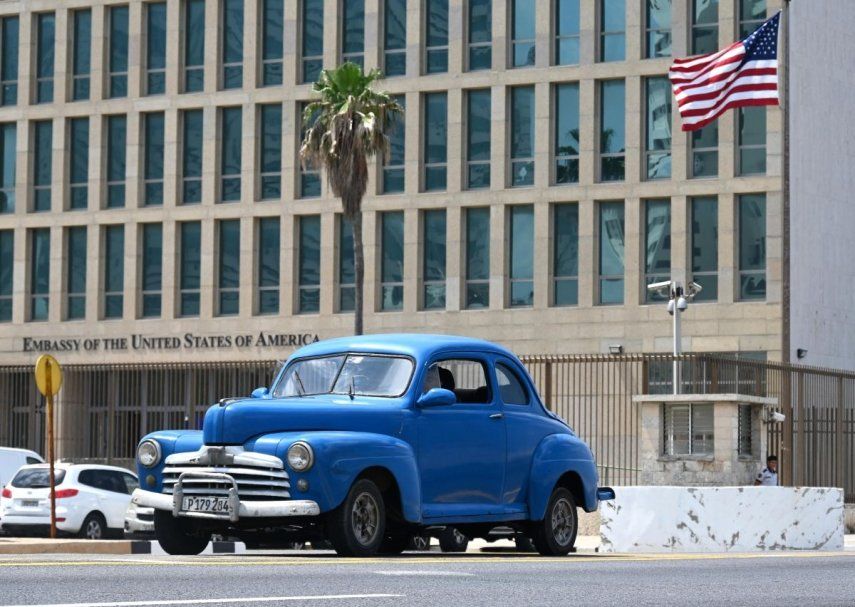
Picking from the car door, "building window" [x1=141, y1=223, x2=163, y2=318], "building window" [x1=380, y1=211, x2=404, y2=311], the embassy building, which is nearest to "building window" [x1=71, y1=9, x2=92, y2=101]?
the embassy building

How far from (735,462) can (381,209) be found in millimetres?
21179

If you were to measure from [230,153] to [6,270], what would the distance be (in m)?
7.80

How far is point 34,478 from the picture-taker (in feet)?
97.1

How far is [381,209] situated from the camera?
49688 millimetres

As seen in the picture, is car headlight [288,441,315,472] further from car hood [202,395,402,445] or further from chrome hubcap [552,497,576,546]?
chrome hubcap [552,497,576,546]

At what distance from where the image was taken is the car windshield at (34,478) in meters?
29.4

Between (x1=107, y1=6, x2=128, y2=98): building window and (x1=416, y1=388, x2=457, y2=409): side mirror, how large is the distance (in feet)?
128

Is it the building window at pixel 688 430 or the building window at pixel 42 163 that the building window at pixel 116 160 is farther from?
the building window at pixel 688 430

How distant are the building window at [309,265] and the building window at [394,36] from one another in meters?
4.46

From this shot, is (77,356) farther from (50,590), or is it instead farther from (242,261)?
(50,590)

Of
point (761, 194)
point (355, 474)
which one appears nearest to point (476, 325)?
point (761, 194)

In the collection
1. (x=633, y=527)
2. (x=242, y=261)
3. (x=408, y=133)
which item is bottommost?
(x=633, y=527)

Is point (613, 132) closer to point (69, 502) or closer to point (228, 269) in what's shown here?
point (228, 269)

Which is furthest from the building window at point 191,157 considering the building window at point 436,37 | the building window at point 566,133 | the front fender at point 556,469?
the front fender at point 556,469
